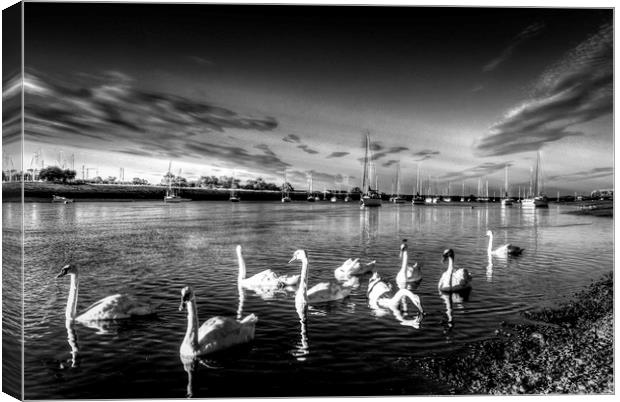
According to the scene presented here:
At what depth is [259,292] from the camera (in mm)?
10617

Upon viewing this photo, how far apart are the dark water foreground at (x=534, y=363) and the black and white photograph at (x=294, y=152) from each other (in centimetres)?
3

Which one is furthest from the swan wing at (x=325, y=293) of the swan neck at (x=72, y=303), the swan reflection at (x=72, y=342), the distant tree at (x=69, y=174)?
the distant tree at (x=69, y=174)

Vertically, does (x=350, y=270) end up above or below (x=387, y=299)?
above

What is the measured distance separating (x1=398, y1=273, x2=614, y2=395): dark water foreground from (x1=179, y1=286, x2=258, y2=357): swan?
2.58m

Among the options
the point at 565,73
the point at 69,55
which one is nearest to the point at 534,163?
the point at 565,73

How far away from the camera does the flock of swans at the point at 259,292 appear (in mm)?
6926

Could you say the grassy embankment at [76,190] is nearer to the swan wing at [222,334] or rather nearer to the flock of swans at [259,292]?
the flock of swans at [259,292]

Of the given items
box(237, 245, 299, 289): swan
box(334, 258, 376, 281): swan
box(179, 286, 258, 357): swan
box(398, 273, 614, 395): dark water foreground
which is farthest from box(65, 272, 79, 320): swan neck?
box(334, 258, 376, 281): swan

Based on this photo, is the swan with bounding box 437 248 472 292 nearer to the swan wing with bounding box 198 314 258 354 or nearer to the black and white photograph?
the black and white photograph

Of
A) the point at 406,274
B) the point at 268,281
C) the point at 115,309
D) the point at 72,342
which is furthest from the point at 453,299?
the point at 72,342

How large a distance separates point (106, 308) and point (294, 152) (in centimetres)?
592

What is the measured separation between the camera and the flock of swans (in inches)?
273

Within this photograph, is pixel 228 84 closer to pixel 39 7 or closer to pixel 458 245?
pixel 39 7

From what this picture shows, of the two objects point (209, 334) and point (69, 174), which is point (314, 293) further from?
point (69, 174)
